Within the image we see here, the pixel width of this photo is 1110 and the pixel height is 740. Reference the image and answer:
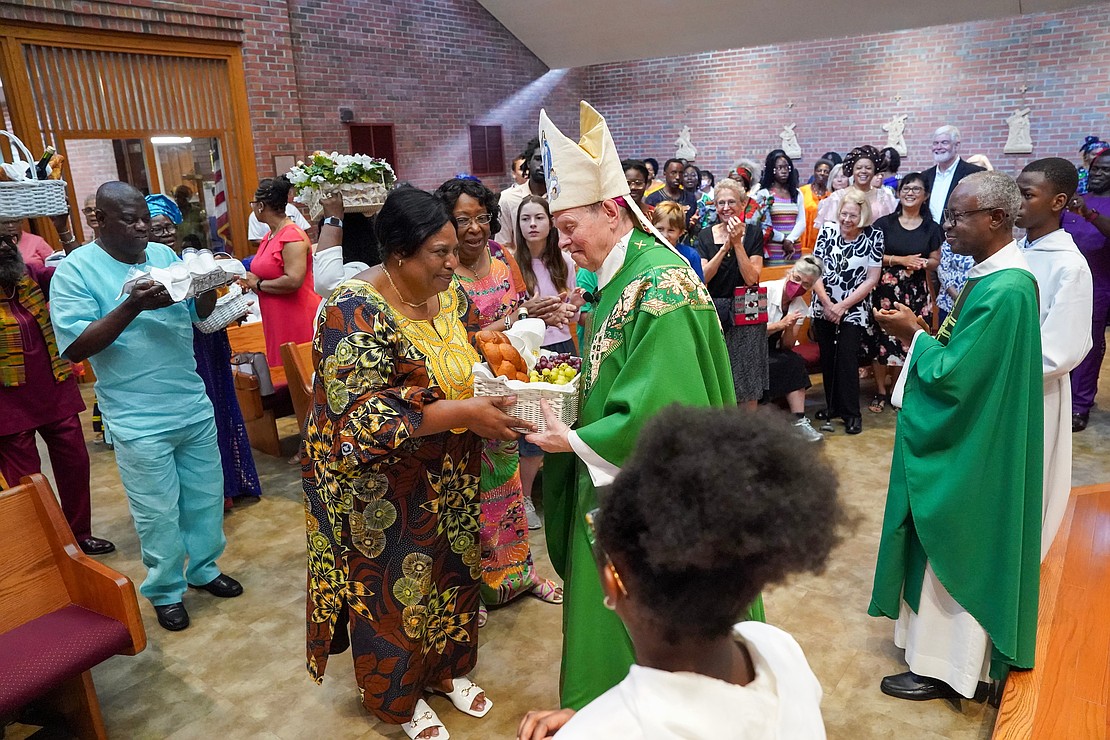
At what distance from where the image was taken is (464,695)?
2.55 meters

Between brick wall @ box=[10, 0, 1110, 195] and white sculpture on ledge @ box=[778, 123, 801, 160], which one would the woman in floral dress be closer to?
brick wall @ box=[10, 0, 1110, 195]

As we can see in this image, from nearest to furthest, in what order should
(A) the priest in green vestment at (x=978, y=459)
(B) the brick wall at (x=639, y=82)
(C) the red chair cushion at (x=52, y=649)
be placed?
(C) the red chair cushion at (x=52, y=649) < (A) the priest in green vestment at (x=978, y=459) < (B) the brick wall at (x=639, y=82)

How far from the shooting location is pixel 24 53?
6.45 metres

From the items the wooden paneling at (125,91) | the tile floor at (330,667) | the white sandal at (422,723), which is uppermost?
the wooden paneling at (125,91)

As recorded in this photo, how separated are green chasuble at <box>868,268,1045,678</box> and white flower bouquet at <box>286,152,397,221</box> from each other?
2.84 metres

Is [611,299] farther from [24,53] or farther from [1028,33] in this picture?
[1028,33]

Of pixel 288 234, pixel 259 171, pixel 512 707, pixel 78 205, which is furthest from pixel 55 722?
pixel 259 171

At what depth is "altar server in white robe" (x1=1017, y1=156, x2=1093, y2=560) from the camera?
2.59 meters

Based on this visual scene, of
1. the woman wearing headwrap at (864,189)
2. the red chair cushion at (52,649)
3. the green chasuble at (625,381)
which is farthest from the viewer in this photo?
the woman wearing headwrap at (864,189)

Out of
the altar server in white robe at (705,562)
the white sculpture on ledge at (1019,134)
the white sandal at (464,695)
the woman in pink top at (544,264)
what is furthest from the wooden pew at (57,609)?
the white sculpture on ledge at (1019,134)

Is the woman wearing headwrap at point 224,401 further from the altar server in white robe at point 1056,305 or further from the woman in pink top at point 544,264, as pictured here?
the altar server in white robe at point 1056,305

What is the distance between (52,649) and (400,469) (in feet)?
3.88

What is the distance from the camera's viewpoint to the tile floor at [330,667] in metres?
2.49

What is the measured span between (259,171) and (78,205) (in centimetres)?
174
